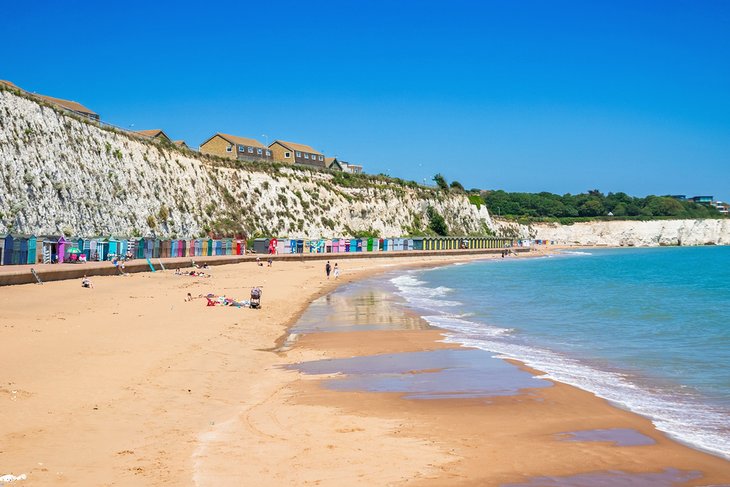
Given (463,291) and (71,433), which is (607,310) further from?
(71,433)

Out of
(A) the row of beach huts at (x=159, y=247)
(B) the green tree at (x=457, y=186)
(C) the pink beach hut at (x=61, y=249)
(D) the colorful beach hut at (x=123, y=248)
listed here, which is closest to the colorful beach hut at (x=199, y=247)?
(A) the row of beach huts at (x=159, y=247)

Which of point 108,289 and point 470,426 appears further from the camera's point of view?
Result: point 108,289

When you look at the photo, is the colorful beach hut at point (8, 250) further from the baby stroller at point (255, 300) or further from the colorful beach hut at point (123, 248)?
the baby stroller at point (255, 300)

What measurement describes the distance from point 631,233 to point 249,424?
608 feet

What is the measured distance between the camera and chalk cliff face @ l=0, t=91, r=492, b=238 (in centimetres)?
4300

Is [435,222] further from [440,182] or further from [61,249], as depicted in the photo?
[61,249]

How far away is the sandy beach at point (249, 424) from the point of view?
265 inches

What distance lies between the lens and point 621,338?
18203mm

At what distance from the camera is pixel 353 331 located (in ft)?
62.1

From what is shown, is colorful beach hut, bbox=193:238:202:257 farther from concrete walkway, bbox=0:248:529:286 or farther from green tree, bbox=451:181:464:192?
green tree, bbox=451:181:464:192

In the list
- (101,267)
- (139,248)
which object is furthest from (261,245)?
(101,267)

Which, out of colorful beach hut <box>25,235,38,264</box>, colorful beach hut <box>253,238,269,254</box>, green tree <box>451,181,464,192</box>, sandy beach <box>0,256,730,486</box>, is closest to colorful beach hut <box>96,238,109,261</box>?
colorful beach hut <box>25,235,38,264</box>

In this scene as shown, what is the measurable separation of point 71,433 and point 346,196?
7925 cm

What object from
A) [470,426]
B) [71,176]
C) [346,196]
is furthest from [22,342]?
[346,196]
